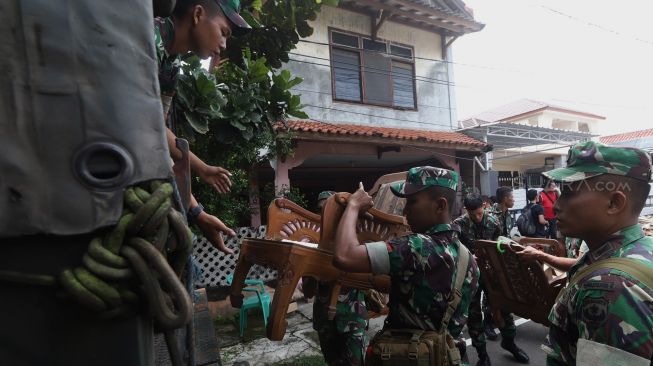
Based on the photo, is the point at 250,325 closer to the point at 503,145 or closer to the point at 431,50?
the point at 431,50

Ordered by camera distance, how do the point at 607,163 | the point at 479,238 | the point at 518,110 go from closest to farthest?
1. the point at 607,163
2. the point at 479,238
3. the point at 518,110

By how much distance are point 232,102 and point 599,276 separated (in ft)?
12.2

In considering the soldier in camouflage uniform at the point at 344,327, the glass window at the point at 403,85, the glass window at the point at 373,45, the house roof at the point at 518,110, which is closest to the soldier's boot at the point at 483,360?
the soldier in camouflage uniform at the point at 344,327

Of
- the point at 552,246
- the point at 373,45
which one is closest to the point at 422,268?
the point at 552,246

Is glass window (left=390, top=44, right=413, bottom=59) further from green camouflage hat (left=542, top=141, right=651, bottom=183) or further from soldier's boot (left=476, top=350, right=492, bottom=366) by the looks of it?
green camouflage hat (left=542, top=141, right=651, bottom=183)

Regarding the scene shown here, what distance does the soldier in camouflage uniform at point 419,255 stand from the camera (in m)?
1.94

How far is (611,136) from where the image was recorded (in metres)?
27.3

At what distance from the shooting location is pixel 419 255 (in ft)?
6.57

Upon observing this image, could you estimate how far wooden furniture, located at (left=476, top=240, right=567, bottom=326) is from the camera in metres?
3.34

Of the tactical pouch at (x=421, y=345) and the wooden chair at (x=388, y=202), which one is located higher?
the wooden chair at (x=388, y=202)

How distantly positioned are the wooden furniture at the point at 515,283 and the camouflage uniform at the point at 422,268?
141 cm

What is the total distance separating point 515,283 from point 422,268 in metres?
2.17

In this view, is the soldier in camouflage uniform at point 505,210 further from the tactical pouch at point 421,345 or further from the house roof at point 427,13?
the house roof at point 427,13

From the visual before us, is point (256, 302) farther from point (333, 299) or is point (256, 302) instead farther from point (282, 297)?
point (282, 297)
